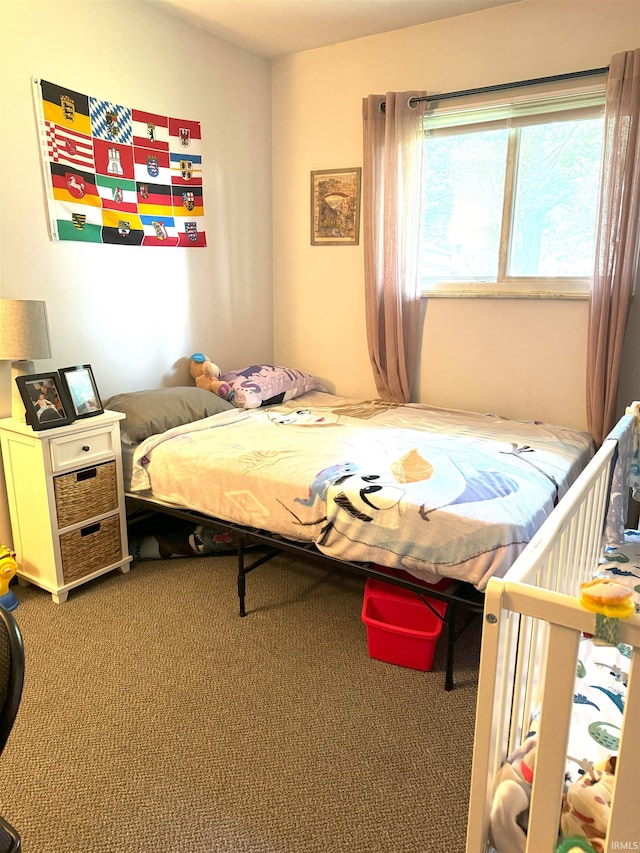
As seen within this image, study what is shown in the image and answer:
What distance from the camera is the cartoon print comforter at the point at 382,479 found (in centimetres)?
187

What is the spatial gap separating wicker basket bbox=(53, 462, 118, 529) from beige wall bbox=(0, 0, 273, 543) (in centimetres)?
37

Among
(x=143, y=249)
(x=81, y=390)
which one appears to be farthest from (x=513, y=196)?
(x=81, y=390)

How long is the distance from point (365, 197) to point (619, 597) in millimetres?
2891

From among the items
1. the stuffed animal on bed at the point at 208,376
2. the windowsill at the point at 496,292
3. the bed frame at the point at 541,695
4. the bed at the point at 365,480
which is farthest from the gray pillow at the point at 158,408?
the bed frame at the point at 541,695

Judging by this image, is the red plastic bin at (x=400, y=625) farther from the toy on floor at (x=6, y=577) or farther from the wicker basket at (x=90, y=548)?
the toy on floor at (x=6, y=577)

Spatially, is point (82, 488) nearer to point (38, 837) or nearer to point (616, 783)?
point (38, 837)

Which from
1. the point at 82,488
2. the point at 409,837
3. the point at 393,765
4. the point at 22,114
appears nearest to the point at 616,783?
the point at 409,837

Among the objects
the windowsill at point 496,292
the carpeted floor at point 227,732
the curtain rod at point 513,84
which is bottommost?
the carpeted floor at point 227,732

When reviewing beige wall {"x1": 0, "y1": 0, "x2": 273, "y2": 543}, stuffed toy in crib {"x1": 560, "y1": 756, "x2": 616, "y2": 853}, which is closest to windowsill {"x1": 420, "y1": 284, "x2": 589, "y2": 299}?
beige wall {"x1": 0, "y1": 0, "x2": 273, "y2": 543}

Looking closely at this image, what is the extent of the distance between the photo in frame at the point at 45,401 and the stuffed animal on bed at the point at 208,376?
919mm

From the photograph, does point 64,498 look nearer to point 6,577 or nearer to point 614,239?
point 6,577

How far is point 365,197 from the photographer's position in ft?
10.8

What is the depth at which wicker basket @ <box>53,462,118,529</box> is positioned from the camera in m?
2.43

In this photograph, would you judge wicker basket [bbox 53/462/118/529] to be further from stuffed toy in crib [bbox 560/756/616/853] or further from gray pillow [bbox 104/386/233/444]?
stuffed toy in crib [bbox 560/756/616/853]
